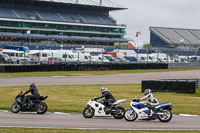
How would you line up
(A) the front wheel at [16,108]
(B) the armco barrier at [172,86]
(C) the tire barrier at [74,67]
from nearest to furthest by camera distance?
1. (A) the front wheel at [16,108]
2. (B) the armco barrier at [172,86]
3. (C) the tire barrier at [74,67]

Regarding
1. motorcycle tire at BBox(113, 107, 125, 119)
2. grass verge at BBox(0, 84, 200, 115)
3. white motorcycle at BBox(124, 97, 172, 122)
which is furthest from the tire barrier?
white motorcycle at BBox(124, 97, 172, 122)

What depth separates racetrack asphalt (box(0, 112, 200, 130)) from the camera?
15.8m

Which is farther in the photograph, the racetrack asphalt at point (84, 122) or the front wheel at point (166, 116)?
the front wheel at point (166, 116)

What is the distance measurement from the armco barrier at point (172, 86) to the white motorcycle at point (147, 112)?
496 inches

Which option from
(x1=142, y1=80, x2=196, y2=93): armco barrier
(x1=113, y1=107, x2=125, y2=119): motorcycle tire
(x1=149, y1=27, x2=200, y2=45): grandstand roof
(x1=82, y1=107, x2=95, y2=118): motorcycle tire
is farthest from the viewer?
(x1=149, y1=27, x2=200, y2=45): grandstand roof

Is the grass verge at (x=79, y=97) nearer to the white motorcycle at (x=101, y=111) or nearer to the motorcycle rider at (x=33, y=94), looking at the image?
the motorcycle rider at (x=33, y=94)

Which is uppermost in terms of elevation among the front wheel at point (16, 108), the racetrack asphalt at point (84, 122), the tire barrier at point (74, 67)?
the tire barrier at point (74, 67)

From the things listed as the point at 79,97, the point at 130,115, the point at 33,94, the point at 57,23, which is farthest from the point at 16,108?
the point at 57,23

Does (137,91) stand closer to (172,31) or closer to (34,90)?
(34,90)

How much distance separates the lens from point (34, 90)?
770 inches

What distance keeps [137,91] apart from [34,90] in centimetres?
1353

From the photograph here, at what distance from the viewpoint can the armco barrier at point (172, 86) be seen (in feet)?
96.8

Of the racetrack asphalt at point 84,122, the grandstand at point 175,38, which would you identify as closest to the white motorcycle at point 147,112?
the racetrack asphalt at point 84,122

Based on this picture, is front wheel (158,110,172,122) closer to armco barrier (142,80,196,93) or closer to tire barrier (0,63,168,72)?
armco barrier (142,80,196,93)
